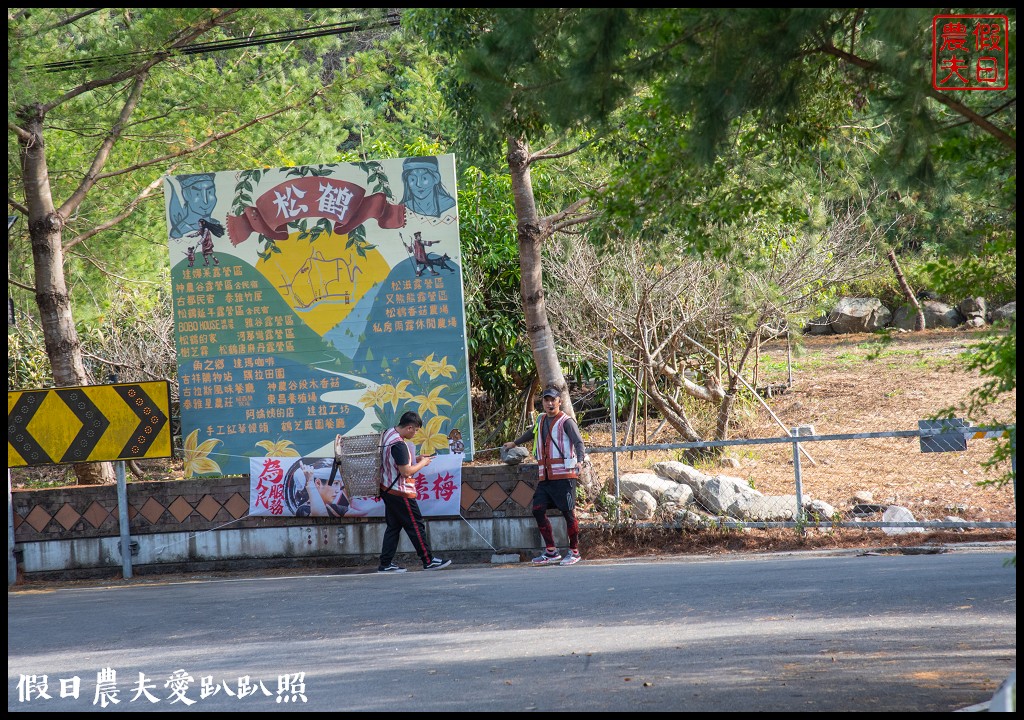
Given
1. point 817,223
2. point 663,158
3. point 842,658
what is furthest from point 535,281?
point 842,658

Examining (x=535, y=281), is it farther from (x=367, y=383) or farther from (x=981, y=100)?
(x=981, y=100)

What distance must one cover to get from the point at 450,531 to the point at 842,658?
6071mm

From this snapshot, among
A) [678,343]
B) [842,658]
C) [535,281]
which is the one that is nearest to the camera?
[842,658]

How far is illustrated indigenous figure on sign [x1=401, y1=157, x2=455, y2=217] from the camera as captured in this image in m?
12.1

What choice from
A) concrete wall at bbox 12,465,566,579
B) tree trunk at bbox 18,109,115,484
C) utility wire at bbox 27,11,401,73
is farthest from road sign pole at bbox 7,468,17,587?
utility wire at bbox 27,11,401,73

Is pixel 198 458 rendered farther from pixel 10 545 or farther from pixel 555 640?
pixel 555 640

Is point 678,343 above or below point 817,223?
below

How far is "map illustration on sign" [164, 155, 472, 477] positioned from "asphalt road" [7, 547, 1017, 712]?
86.0 inches

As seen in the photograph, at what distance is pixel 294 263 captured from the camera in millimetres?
12328

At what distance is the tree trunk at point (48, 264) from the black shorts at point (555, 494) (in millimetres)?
6172

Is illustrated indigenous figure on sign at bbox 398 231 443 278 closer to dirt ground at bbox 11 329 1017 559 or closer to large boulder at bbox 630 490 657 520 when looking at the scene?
dirt ground at bbox 11 329 1017 559

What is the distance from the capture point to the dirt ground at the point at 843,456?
11.5 metres

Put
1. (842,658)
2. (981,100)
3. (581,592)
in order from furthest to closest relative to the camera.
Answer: (581,592) → (981,100) → (842,658)

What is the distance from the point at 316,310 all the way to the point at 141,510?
3163mm
